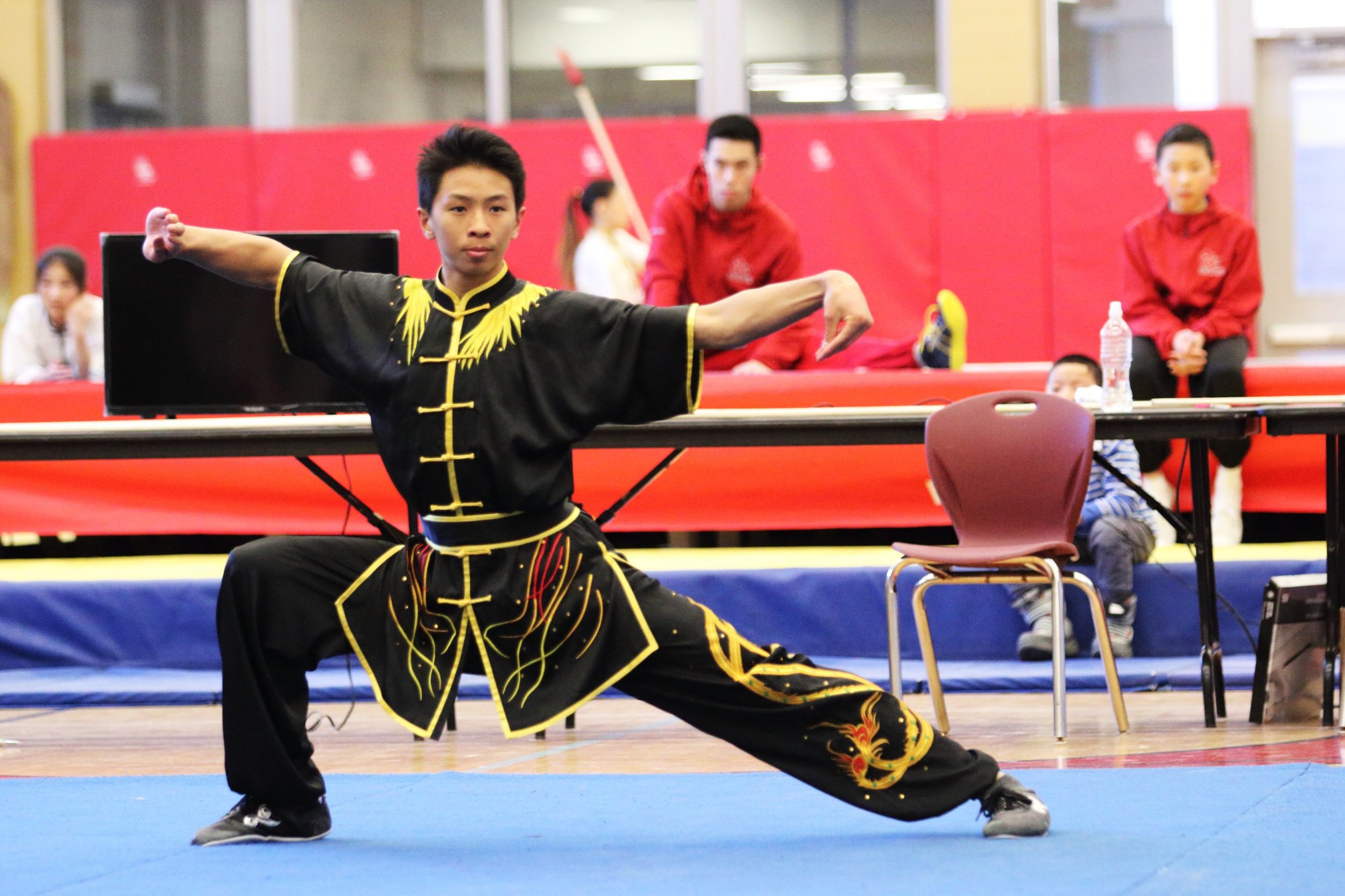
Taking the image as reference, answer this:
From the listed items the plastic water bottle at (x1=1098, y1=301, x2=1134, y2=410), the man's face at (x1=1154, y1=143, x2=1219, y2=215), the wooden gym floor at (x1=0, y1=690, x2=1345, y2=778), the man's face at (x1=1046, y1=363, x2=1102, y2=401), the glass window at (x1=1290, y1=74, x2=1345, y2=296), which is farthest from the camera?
the glass window at (x1=1290, y1=74, x2=1345, y2=296)

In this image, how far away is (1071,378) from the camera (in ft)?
15.0

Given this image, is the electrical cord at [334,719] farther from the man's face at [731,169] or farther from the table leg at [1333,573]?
the table leg at [1333,573]

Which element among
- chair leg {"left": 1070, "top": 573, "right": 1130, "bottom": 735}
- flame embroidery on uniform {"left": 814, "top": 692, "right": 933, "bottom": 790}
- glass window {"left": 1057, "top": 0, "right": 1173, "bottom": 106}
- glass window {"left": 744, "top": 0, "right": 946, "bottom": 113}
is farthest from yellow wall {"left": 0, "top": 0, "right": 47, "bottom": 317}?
flame embroidery on uniform {"left": 814, "top": 692, "right": 933, "bottom": 790}

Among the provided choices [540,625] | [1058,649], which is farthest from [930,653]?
[540,625]

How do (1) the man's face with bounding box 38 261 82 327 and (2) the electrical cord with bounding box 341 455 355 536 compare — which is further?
(1) the man's face with bounding box 38 261 82 327

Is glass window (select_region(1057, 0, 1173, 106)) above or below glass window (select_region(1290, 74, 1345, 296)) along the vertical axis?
above

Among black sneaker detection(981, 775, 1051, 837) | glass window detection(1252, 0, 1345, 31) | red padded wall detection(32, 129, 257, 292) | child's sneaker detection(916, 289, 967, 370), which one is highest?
glass window detection(1252, 0, 1345, 31)

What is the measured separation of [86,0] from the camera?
8664 millimetres

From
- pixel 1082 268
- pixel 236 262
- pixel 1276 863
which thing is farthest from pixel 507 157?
pixel 1082 268

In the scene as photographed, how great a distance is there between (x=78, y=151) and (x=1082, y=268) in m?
5.12

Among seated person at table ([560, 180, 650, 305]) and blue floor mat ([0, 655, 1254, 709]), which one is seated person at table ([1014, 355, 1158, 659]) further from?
seated person at table ([560, 180, 650, 305])

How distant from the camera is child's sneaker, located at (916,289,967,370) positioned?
5527 mm

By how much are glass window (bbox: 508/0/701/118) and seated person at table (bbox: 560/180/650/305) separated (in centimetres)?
133

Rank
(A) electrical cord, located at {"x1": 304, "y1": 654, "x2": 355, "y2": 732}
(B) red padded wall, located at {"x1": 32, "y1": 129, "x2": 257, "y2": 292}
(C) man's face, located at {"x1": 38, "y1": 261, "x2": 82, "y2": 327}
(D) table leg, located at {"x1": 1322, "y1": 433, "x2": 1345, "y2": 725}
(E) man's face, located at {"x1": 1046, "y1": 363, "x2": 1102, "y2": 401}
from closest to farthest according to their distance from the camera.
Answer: (D) table leg, located at {"x1": 1322, "y1": 433, "x2": 1345, "y2": 725}
(A) electrical cord, located at {"x1": 304, "y1": 654, "x2": 355, "y2": 732}
(E) man's face, located at {"x1": 1046, "y1": 363, "x2": 1102, "y2": 401}
(C) man's face, located at {"x1": 38, "y1": 261, "x2": 82, "y2": 327}
(B) red padded wall, located at {"x1": 32, "y1": 129, "x2": 257, "y2": 292}
